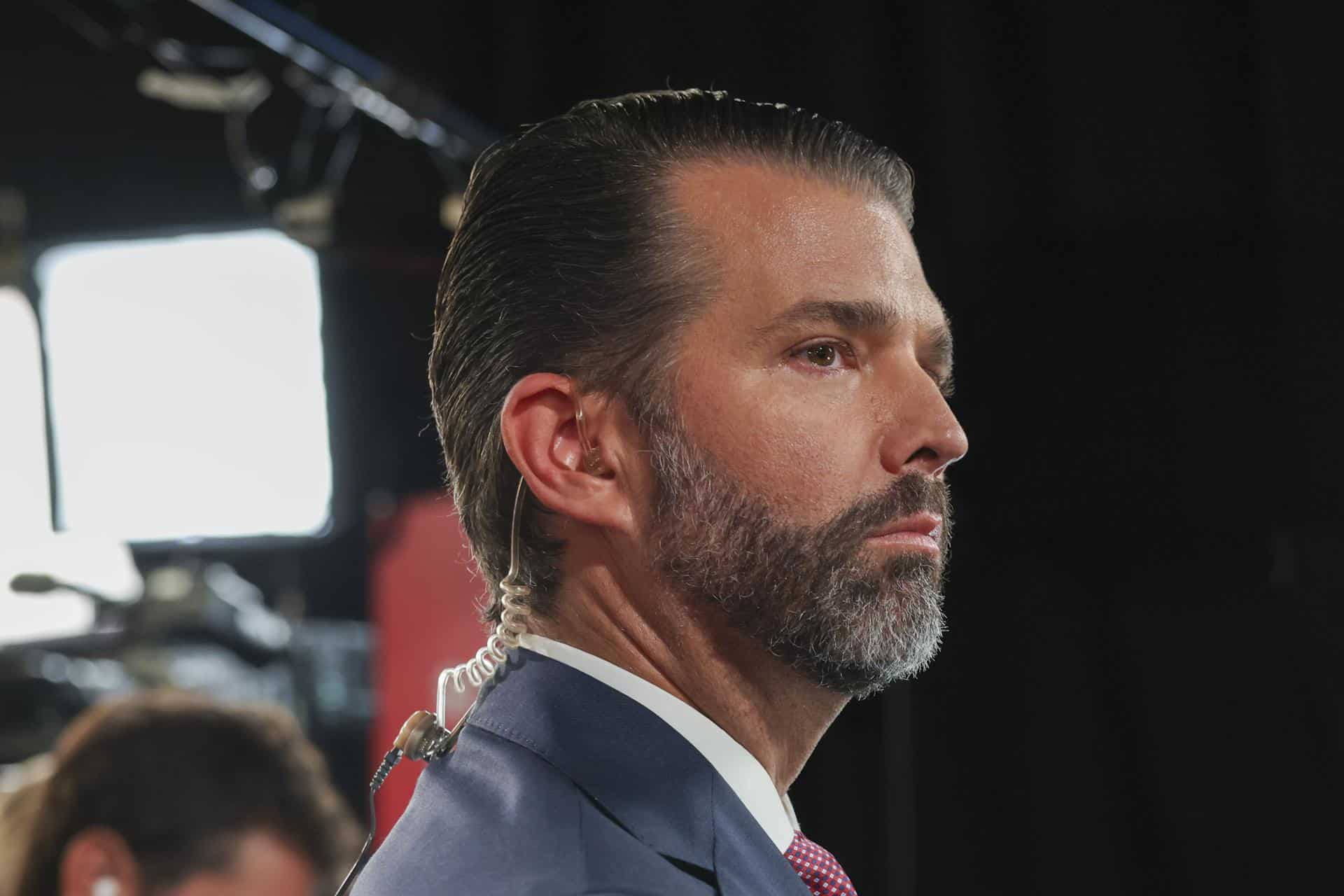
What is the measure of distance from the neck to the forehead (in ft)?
0.75

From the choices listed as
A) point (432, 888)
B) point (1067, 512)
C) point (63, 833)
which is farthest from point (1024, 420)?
point (432, 888)

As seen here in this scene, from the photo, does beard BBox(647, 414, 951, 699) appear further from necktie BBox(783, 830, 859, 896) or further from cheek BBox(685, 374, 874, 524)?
necktie BBox(783, 830, 859, 896)

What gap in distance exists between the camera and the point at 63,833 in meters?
2.26

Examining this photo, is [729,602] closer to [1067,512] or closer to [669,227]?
[669,227]

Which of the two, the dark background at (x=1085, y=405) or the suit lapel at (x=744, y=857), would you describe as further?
the dark background at (x=1085, y=405)

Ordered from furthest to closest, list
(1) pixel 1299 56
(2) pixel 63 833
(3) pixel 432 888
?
(1) pixel 1299 56
(2) pixel 63 833
(3) pixel 432 888

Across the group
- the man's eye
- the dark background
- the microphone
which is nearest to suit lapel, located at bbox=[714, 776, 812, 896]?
the man's eye

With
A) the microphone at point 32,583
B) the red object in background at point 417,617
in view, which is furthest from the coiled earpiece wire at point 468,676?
the microphone at point 32,583

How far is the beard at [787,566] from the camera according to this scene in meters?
1.05

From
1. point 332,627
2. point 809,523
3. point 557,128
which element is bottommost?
point 332,627

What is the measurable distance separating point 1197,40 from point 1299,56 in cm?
18

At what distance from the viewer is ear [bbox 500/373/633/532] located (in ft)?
3.52

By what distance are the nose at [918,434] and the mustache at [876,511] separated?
0.4 inches

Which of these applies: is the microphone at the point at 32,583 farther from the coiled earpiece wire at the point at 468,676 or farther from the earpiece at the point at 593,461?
the earpiece at the point at 593,461
